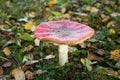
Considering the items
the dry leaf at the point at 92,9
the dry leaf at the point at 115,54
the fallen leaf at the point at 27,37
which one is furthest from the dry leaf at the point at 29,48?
the dry leaf at the point at 92,9

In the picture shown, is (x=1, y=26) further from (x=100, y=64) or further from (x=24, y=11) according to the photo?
(x=100, y=64)

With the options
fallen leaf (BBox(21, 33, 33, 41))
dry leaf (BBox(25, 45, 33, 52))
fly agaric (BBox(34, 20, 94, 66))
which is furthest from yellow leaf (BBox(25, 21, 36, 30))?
fly agaric (BBox(34, 20, 94, 66))

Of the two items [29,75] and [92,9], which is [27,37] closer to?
[29,75]

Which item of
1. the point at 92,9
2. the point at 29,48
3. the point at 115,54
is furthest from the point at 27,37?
the point at 92,9

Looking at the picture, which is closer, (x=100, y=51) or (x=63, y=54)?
(x=63, y=54)

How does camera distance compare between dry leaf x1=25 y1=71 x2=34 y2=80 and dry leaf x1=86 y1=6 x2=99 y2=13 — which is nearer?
dry leaf x1=25 y1=71 x2=34 y2=80

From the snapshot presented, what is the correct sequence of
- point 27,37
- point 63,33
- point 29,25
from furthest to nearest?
1. point 29,25
2. point 27,37
3. point 63,33

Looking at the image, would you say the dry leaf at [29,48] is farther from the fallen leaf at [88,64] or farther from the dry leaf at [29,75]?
the fallen leaf at [88,64]

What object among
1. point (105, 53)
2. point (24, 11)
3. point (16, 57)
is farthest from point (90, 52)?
point (24, 11)

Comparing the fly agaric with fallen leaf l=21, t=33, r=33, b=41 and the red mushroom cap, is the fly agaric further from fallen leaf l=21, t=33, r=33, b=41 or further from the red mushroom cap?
fallen leaf l=21, t=33, r=33, b=41
